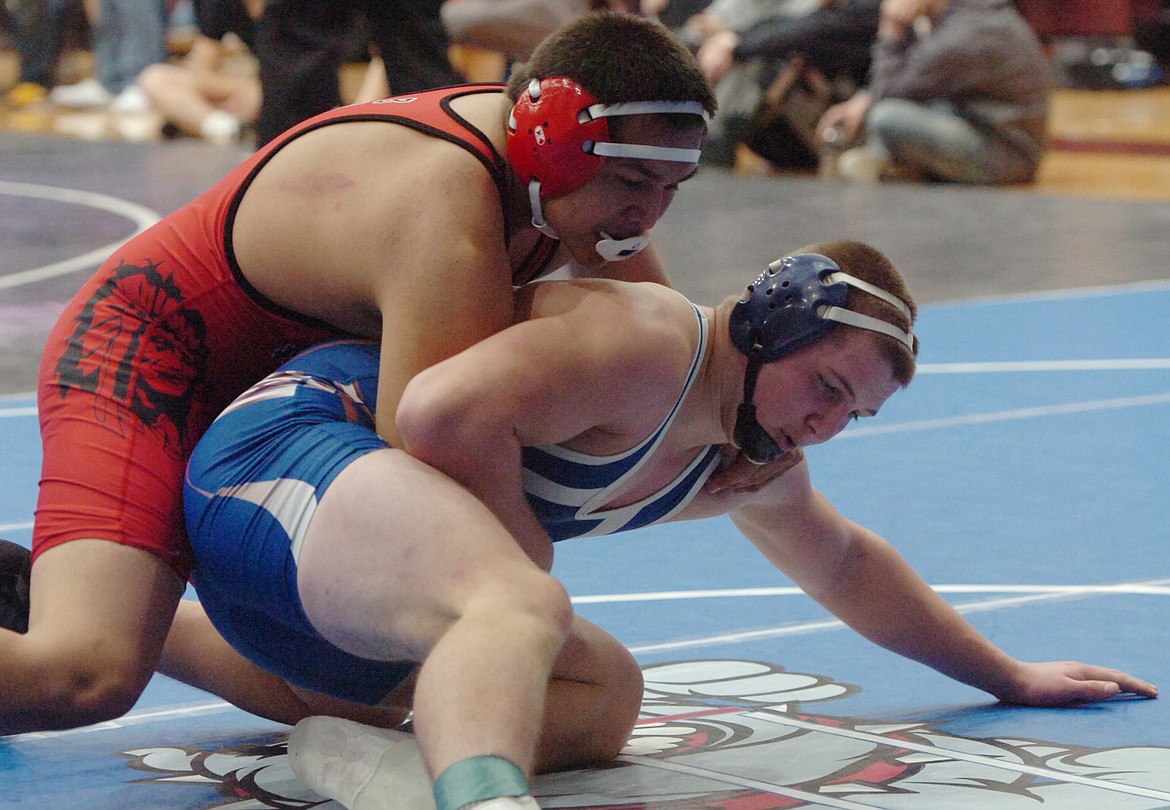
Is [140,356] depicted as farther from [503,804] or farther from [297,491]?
[503,804]

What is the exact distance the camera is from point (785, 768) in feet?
8.69

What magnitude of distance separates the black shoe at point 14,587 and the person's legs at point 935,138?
25.9 ft

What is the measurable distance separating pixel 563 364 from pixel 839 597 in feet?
2.66

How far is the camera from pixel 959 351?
6.08 m

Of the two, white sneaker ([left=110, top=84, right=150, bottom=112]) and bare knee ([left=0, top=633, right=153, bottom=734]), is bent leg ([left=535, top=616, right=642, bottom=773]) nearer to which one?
bare knee ([left=0, top=633, right=153, bottom=734])

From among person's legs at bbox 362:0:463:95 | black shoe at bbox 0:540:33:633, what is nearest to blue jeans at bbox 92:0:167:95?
person's legs at bbox 362:0:463:95

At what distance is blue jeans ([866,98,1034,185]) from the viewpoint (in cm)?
1021

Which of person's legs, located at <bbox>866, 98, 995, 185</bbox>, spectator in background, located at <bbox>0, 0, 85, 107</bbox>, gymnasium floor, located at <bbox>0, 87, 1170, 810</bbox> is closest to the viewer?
gymnasium floor, located at <bbox>0, 87, 1170, 810</bbox>

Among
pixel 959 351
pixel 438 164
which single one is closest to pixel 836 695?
pixel 438 164

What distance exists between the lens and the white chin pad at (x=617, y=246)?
2822mm

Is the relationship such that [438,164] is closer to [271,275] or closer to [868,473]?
[271,275]

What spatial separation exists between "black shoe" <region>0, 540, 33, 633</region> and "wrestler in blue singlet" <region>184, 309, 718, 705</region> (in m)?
0.38

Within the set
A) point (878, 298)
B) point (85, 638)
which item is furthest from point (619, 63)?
point (85, 638)

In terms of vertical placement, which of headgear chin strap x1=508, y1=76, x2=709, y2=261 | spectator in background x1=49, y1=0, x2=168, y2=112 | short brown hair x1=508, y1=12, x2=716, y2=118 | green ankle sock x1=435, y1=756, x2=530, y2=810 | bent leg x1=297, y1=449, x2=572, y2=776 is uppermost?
spectator in background x1=49, y1=0, x2=168, y2=112
